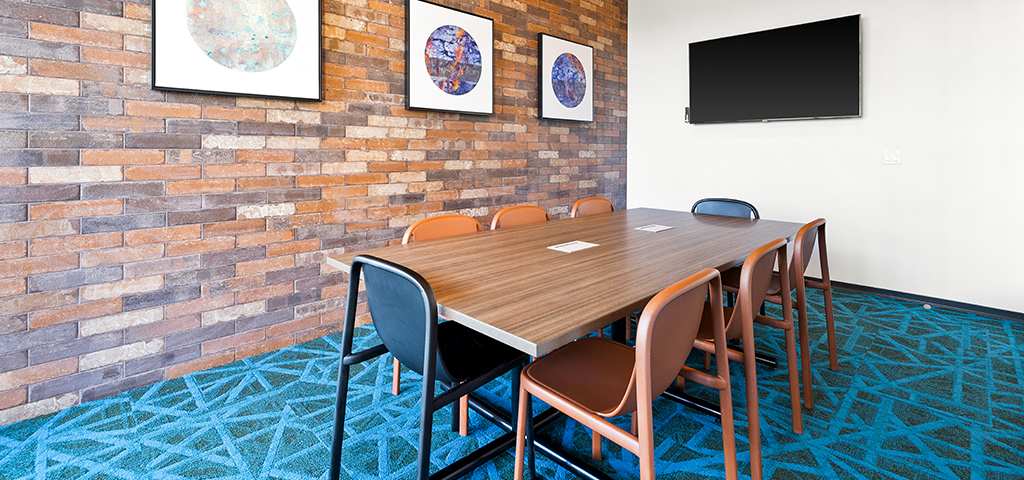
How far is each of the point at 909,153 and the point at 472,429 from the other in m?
3.92

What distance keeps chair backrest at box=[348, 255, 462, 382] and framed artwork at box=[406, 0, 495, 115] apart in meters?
2.20

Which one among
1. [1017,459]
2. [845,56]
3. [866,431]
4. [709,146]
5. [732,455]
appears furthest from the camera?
[709,146]

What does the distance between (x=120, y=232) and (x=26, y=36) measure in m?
0.89

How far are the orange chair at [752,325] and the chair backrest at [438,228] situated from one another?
1284 mm

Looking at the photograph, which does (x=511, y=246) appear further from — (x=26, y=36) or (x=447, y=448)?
(x=26, y=36)

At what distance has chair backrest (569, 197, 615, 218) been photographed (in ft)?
11.3

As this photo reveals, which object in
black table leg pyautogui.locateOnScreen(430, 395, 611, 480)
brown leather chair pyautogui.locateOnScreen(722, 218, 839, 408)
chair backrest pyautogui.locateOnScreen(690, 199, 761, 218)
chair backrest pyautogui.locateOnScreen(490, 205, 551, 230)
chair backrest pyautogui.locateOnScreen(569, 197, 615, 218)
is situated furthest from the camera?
chair backrest pyautogui.locateOnScreen(569, 197, 615, 218)

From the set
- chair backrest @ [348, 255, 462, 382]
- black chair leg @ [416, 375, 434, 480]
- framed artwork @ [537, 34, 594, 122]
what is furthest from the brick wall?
black chair leg @ [416, 375, 434, 480]

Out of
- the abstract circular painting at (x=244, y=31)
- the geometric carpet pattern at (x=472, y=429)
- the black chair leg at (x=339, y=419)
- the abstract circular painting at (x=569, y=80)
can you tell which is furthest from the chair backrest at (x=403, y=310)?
the abstract circular painting at (x=569, y=80)

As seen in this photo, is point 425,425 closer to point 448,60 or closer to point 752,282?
point 752,282

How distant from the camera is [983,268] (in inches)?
140

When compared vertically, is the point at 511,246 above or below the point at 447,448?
above

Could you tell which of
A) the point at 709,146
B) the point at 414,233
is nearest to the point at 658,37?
the point at 709,146

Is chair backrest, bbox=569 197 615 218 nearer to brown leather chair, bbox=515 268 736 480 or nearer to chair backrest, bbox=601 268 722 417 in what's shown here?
brown leather chair, bbox=515 268 736 480
